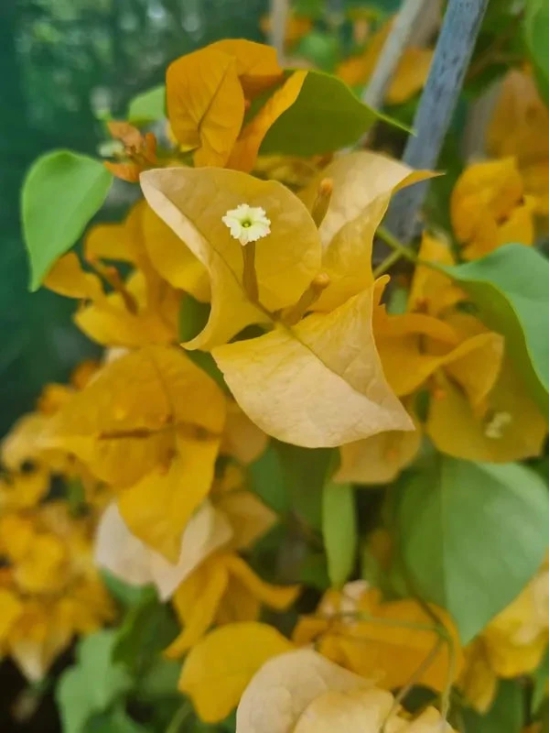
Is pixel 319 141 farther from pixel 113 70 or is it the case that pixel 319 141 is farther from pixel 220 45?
pixel 113 70

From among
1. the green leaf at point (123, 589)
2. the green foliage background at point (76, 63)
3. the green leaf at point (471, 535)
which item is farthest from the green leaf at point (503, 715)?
the green foliage background at point (76, 63)

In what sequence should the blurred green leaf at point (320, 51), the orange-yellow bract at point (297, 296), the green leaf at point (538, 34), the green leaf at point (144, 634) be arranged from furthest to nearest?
1. the blurred green leaf at point (320, 51)
2. the green leaf at point (144, 634)
3. the green leaf at point (538, 34)
4. the orange-yellow bract at point (297, 296)

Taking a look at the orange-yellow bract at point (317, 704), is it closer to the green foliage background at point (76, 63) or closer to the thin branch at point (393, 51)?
the thin branch at point (393, 51)

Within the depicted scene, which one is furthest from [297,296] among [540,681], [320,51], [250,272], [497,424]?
[320,51]

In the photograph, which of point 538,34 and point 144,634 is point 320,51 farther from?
point 144,634

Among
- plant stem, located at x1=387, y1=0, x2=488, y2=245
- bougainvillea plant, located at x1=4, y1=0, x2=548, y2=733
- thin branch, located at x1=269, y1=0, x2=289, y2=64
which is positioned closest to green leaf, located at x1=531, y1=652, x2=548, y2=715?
bougainvillea plant, located at x1=4, y1=0, x2=548, y2=733

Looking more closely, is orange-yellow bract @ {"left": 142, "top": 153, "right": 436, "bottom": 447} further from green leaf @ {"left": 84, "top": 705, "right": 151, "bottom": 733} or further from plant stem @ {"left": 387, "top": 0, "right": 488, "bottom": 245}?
green leaf @ {"left": 84, "top": 705, "right": 151, "bottom": 733}
